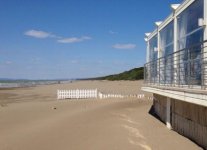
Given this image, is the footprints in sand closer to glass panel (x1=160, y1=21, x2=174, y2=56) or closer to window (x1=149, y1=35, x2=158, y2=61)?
glass panel (x1=160, y1=21, x2=174, y2=56)

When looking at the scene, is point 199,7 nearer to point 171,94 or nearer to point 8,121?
point 171,94

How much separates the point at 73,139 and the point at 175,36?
5.46 meters

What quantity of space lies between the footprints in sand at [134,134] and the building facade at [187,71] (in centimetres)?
142

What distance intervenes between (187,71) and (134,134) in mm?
3982

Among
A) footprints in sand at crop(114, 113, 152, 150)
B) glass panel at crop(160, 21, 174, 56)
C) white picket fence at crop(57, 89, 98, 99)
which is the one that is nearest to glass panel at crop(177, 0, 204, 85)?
glass panel at crop(160, 21, 174, 56)

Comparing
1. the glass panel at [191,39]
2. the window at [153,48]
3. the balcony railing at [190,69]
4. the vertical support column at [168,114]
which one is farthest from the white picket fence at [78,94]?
the glass panel at [191,39]

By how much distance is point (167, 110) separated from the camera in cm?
1575

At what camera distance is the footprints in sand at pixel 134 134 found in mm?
12486

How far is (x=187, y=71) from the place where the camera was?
11.6 meters

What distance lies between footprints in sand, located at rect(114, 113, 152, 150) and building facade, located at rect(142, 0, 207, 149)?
1.42 meters

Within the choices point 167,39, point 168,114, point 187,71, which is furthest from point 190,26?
point 168,114

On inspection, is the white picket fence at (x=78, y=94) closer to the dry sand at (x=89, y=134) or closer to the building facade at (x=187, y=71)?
the dry sand at (x=89, y=134)

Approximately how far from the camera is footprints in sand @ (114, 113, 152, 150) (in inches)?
492

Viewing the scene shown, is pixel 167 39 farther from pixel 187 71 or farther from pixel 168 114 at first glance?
pixel 187 71
